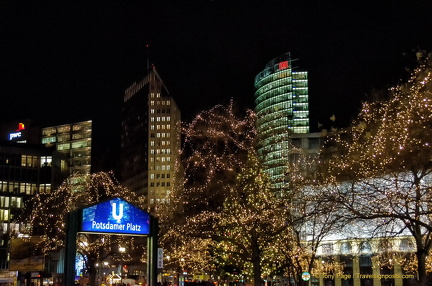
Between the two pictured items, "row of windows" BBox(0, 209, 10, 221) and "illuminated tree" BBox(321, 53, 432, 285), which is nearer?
"illuminated tree" BBox(321, 53, 432, 285)

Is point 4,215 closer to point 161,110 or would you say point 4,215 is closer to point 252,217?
point 252,217

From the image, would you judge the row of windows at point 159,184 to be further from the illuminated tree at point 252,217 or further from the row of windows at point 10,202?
the illuminated tree at point 252,217

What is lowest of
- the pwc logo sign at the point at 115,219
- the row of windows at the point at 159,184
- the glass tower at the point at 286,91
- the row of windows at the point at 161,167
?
the pwc logo sign at the point at 115,219

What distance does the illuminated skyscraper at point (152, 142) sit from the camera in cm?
17138

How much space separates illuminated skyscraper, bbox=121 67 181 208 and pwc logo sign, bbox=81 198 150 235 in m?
141

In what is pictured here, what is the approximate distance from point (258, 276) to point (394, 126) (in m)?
16.6

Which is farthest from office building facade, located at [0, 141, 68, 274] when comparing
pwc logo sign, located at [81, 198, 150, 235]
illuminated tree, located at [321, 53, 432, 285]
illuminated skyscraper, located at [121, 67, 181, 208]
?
illuminated tree, located at [321, 53, 432, 285]

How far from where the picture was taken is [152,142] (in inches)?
6826

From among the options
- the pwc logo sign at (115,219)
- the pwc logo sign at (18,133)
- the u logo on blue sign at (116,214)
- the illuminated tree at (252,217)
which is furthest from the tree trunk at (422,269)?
the pwc logo sign at (18,133)

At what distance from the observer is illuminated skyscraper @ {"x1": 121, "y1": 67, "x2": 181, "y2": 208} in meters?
171

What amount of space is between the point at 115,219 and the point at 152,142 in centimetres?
15321

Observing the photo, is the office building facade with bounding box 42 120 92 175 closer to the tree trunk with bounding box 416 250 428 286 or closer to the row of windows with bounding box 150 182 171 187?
the row of windows with bounding box 150 182 171 187

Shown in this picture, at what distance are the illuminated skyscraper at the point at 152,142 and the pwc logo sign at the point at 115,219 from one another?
14139 cm

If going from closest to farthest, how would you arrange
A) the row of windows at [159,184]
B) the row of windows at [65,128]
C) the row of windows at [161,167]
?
the row of windows at [65,128], the row of windows at [159,184], the row of windows at [161,167]
